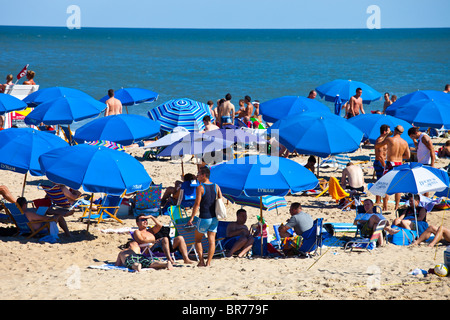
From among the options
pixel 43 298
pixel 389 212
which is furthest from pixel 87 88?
pixel 43 298

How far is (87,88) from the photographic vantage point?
3516 cm

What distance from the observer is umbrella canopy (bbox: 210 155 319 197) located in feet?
23.6

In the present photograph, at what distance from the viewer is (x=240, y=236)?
7.74 meters

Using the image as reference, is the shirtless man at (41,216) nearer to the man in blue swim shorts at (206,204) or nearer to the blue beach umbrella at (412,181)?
the man in blue swim shorts at (206,204)

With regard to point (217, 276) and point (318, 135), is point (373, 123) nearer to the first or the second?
point (318, 135)

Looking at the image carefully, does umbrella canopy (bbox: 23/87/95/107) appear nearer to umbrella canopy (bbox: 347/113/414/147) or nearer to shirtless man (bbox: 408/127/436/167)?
umbrella canopy (bbox: 347/113/414/147)

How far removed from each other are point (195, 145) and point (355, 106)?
25.0 ft

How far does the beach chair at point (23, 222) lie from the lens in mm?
8141

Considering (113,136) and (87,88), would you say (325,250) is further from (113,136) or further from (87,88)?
(87,88)

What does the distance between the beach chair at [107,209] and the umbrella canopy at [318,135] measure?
3.19m

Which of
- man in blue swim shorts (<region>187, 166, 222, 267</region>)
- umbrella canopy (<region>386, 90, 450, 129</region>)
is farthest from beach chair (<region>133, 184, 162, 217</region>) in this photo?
umbrella canopy (<region>386, 90, 450, 129</region>)

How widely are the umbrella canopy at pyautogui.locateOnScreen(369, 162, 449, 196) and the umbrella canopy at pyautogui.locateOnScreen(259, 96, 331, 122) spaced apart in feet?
17.0

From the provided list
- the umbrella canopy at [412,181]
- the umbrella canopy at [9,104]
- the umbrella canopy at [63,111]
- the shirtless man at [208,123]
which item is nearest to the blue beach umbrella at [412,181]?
the umbrella canopy at [412,181]

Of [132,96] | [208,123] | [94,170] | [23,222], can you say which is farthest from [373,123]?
[23,222]
